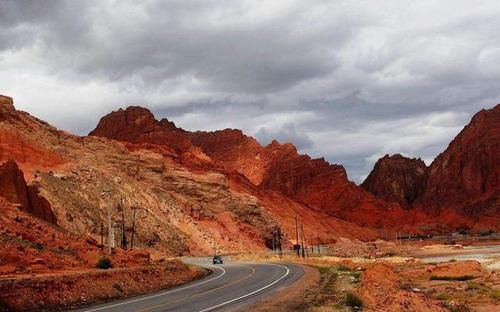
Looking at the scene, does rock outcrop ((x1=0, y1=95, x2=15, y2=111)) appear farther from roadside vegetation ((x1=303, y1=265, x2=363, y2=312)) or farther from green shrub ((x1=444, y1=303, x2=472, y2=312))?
green shrub ((x1=444, y1=303, x2=472, y2=312))

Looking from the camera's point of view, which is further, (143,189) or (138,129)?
(138,129)

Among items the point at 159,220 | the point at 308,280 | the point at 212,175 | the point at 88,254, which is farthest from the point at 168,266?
the point at 212,175

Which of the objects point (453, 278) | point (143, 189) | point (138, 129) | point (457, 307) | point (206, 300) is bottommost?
point (453, 278)

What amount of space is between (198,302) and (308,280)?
46.3ft

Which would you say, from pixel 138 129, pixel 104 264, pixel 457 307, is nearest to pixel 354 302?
pixel 457 307

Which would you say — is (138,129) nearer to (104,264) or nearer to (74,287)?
(104,264)

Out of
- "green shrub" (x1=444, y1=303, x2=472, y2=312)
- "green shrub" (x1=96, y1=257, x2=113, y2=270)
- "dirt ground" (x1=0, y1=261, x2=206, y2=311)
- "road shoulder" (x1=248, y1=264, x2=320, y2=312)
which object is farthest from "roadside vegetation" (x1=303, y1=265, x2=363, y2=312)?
"green shrub" (x1=96, y1=257, x2=113, y2=270)

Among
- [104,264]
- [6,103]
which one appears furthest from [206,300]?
[6,103]

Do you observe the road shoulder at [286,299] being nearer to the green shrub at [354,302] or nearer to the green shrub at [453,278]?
the green shrub at [354,302]

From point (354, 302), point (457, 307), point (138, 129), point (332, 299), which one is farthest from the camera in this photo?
point (138, 129)

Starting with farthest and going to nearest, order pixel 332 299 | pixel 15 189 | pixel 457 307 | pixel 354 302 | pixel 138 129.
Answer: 1. pixel 138 129
2. pixel 15 189
3. pixel 332 299
4. pixel 354 302
5. pixel 457 307

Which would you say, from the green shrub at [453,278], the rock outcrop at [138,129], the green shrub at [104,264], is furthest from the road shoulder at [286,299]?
the rock outcrop at [138,129]

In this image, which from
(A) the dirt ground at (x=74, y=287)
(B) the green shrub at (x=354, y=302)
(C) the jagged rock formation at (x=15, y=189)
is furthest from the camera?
(C) the jagged rock formation at (x=15, y=189)

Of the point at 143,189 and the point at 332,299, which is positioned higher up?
the point at 143,189
